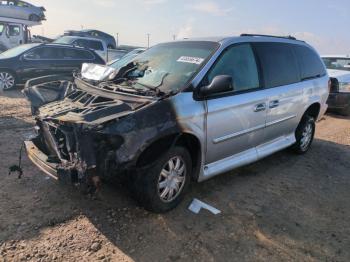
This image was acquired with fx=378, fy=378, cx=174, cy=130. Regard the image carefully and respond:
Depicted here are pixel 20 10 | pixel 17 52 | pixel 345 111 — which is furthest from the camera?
pixel 20 10

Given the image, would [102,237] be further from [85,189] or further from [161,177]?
[161,177]

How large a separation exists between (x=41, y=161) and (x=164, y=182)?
4.24 feet

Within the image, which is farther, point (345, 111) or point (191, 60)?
point (345, 111)

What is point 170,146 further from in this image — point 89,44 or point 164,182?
point 89,44

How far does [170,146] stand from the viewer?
3867mm

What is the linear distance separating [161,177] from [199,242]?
76cm

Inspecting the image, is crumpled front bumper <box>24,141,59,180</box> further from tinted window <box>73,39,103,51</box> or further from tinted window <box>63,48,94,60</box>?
tinted window <box>73,39,103,51</box>

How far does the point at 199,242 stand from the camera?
141 inches

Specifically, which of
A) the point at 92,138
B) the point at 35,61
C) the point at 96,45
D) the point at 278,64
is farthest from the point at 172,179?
the point at 96,45

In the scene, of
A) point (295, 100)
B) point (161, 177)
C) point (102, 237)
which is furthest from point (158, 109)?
point (295, 100)

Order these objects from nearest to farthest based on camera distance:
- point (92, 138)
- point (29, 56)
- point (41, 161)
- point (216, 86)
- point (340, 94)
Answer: point (92, 138), point (41, 161), point (216, 86), point (340, 94), point (29, 56)

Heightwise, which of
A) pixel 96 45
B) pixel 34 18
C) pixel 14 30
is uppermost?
pixel 34 18

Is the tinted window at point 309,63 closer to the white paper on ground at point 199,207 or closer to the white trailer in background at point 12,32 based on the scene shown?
the white paper on ground at point 199,207

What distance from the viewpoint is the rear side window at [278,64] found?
5.11m
